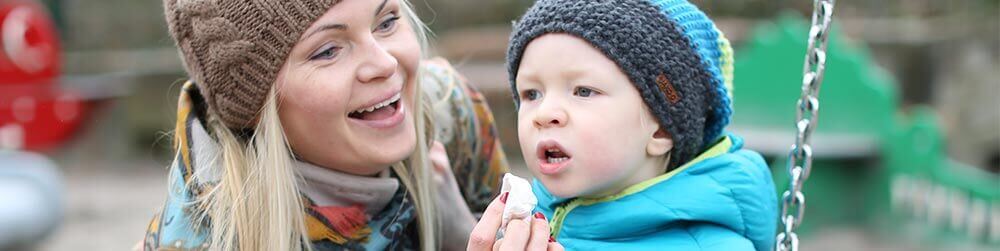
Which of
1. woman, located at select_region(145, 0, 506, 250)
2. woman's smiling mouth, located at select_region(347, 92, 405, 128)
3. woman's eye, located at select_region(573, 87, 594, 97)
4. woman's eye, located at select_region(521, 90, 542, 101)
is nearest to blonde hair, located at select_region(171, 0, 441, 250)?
woman, located at select_region(145, 0, 506, 250)

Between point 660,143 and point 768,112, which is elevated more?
point 660,143

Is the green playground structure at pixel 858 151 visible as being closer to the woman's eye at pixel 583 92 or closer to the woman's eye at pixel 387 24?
the woman's eye at pixel 387 24

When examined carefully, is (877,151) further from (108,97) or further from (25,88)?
(108,97)

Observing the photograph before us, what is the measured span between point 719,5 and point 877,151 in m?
2.93

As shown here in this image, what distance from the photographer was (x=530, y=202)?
1.77m

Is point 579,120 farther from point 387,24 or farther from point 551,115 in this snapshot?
point 387,24

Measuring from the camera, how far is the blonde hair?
6.93 ft

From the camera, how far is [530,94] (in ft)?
6.31

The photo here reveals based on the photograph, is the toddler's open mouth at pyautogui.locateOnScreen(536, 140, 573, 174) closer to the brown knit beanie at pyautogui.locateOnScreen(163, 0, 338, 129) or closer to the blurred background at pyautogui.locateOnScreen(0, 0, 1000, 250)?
the brown knit beanie at pyautogui.locateOnScreen(163, 0, 338, 129)

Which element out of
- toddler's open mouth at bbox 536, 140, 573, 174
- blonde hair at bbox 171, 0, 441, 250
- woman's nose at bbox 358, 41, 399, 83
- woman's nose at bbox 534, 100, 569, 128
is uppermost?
woman's nose at bbox 358, 41, 399, 83

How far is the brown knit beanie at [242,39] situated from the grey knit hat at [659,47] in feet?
1.33

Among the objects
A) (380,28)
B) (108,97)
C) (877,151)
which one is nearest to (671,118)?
(380,28)

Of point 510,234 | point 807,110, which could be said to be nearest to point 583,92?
point 510,234

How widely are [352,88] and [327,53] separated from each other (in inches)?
3.1
